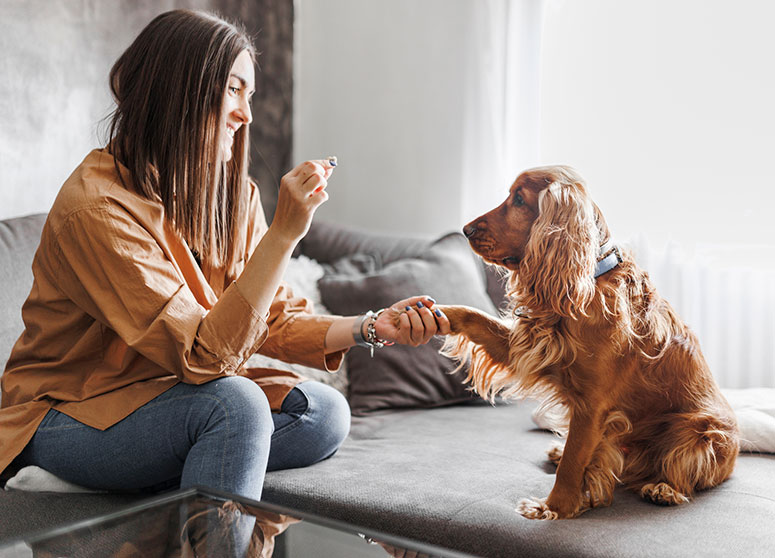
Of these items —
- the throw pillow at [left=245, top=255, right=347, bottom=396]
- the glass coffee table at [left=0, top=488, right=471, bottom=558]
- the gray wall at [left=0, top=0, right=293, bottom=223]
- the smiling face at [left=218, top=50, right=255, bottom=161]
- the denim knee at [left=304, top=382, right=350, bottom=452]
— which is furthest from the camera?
the gray wall at [left=0, top=0, right=293, bottom=223]

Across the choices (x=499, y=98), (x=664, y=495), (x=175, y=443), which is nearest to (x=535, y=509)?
(x=664, y=495)

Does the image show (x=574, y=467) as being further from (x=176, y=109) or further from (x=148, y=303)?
(x=176, y=109)

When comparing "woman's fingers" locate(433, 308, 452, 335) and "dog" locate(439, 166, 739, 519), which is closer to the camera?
"dog" locate(439, 166, 739, 519)

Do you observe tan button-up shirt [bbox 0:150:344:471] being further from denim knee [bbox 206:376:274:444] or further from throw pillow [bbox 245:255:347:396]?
throw pillow [bbox 245:255:347:396]

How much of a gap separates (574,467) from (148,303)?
0.78m

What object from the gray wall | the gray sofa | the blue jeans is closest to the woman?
the blue jeans

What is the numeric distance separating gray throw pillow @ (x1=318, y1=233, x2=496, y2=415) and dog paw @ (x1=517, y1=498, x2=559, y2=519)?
80 centimetres

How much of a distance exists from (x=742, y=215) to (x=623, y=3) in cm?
79

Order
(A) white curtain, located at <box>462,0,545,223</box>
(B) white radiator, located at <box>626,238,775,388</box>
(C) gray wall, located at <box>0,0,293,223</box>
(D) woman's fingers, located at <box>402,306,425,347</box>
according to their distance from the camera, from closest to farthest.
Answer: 1. (D) woman's fingers, located at <box>402,306,425,347</box>
2. (C) gray wall, located at <box>0,0,293,223</box>
3. (B) white radiator, located at <box>626,238,775,388</box>
4. (A) white curtain, located at <box>462,0,545,223</box>

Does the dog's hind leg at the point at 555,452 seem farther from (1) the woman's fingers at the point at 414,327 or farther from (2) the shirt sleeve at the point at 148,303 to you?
(2) the shirt sleeve at the point at 148,303

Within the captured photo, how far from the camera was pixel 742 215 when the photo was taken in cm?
221

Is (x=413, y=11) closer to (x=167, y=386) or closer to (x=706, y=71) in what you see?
(x=706, y=71)

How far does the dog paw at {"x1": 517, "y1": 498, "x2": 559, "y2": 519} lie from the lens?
121 cm

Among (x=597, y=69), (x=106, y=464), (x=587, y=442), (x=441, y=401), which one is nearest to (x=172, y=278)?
(x=106, y=464)
